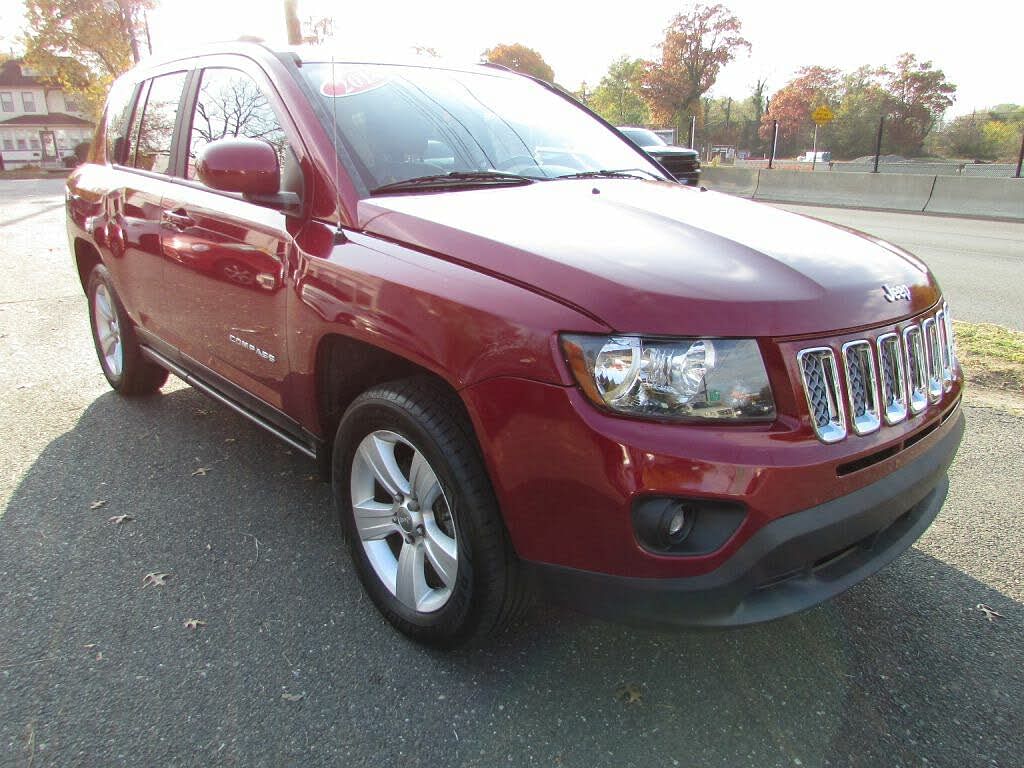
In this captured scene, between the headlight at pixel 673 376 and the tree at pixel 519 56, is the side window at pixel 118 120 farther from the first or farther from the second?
the tree at pixel 519 56

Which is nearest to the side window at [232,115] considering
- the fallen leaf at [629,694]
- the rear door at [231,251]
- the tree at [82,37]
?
the rear door at [231,251]

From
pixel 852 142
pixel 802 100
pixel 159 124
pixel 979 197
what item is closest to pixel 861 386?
pixel 159 124

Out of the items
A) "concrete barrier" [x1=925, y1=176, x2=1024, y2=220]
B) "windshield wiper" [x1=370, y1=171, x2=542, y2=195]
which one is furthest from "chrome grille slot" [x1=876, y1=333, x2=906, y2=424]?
"concrete barrier" [x1=925, y1=176, x2=1024, y2=220]

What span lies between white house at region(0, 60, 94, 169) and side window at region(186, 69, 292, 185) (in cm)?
7934

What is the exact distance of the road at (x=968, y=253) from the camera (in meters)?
6.62

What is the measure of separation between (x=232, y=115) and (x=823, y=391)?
2.54 metres

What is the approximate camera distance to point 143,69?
4.11 meters

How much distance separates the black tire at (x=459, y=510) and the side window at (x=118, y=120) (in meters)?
2.78

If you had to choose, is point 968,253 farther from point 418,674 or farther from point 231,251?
point 418,674

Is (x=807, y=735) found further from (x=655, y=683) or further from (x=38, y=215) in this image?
(x=38, y=215)

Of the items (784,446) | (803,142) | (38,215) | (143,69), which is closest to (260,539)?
(784,446)

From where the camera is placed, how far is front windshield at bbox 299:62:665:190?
8.71ft

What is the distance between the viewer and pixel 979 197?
1511cm

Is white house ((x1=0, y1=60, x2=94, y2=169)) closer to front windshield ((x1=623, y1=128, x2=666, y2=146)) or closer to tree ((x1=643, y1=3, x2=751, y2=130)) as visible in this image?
tree ((x1=643, y1=3, x2=751, y2=130))
